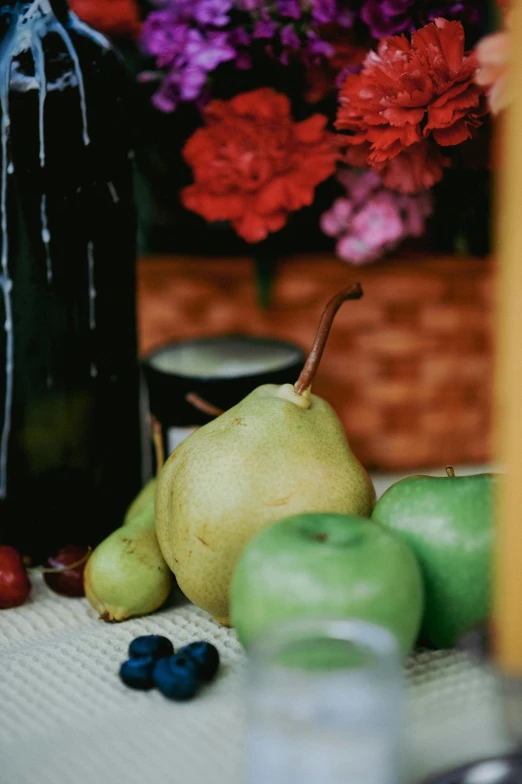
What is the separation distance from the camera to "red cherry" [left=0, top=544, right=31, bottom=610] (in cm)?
46

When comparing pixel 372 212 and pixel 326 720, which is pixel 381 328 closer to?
pixel 372 212

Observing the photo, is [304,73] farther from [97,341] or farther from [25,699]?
[25,699]

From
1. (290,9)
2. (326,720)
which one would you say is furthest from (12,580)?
(290,9)

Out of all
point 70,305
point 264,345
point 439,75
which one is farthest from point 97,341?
point 439,75

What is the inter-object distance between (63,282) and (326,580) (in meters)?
0.26

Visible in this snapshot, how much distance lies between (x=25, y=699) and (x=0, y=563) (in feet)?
0.33

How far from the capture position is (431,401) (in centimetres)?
66

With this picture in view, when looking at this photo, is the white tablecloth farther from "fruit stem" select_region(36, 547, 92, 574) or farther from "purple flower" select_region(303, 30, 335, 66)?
"purple flower" select_region(303, 30, 335, 66)

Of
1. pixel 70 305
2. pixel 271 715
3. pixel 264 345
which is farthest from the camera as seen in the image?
pixel 264 345

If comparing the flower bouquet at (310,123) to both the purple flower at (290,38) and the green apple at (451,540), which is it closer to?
the purple flower at (290,38)

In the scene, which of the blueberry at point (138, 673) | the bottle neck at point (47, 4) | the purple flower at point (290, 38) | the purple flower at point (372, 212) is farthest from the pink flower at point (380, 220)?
the blueberry at point (138, 673)

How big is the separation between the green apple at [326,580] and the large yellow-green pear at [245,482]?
Result: 1.4 inches

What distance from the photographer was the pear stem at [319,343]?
1.38 feet

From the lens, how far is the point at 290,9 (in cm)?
50
